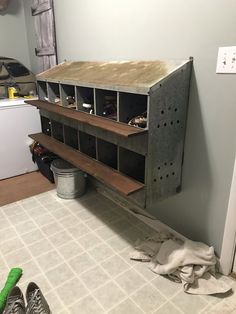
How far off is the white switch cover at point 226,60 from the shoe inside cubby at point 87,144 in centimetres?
110

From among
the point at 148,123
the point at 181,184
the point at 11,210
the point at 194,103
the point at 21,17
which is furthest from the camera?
the point at 21,17

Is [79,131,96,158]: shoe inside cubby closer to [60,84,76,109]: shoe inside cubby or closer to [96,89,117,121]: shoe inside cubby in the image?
[60,84,76,109]: shoe inside cubby

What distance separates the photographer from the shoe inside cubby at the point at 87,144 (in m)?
2.03

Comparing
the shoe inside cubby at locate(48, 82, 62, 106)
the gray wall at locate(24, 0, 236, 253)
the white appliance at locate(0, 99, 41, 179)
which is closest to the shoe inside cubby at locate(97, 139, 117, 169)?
the gray wall at locate(24, 0, 236, 253)

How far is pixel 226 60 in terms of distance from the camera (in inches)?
47.2

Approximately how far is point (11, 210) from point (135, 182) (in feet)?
4.24

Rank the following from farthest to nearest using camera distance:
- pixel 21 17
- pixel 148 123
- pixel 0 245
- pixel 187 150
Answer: pixel 21 17
pixel 0 245
pixel 187 150
pixel 148 123

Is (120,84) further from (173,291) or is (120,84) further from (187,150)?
(173,291)

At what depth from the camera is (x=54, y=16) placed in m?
2.37

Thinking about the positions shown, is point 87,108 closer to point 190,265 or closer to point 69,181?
point 69,181

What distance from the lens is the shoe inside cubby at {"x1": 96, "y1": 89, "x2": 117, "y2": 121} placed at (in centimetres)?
163

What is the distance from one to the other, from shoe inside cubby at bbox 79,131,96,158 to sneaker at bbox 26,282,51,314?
1041 millimetres

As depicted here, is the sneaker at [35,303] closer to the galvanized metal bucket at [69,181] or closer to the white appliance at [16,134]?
the galvanized metal bucket at [69,181]

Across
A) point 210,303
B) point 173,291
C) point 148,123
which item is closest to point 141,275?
point 173,291
